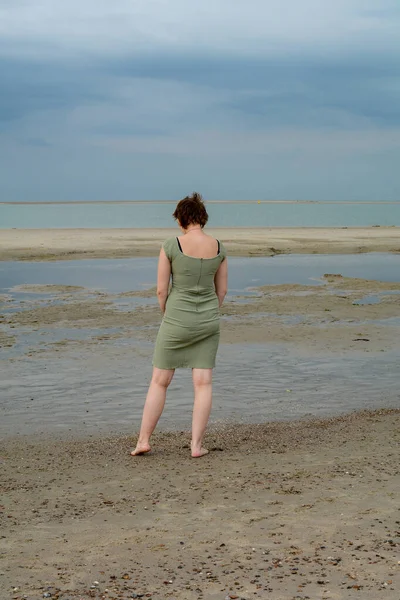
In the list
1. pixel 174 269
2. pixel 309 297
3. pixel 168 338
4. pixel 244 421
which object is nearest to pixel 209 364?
pixel 168 338

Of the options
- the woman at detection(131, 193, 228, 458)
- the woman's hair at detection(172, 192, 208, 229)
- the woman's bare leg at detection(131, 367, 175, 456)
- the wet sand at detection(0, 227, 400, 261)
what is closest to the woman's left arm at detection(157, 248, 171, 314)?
the woman at detection(131, 193, 228, 458)

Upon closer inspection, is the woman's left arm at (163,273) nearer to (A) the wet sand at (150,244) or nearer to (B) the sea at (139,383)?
(B) the sea at (139,383)

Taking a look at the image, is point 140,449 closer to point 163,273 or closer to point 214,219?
point 163,273

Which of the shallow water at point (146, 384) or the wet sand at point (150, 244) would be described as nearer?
the shallow water at point (146, 384)

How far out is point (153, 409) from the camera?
657 cm

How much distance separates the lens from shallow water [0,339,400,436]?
8000mm

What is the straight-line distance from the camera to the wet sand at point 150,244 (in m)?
30.9

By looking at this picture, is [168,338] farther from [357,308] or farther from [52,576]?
[357,308]

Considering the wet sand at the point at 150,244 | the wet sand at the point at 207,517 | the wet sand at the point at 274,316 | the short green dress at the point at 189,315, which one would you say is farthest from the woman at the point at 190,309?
the wet sand at the point at 150,244

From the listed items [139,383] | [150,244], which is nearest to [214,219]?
[150,244]

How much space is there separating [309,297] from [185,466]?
1203 cm

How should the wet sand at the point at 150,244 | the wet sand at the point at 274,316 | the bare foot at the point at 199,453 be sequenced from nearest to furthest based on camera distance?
the bare foot at the point at 199,453, the wet sand at the point at 274,316, the wet sand at the point at 150,244

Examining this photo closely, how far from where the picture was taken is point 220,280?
6.57 meters

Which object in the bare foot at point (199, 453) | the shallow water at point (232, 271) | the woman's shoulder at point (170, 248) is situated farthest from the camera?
the shallow water at point (232, 271)
